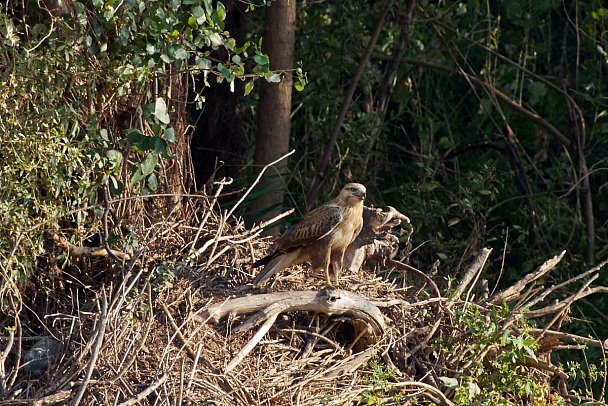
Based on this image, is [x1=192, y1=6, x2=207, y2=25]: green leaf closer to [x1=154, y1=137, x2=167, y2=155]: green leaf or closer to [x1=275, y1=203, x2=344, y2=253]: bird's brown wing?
[x1=154, y1=137, x2=167, y2=155]: green leaf

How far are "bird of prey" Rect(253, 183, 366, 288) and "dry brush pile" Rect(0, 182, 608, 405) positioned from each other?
0.17 metres

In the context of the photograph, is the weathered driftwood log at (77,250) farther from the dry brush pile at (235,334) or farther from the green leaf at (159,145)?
the green leaf at (159,145)

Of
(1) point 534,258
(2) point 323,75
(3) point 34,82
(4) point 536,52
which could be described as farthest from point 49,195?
(4) point 536,52

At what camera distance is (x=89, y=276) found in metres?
5.46

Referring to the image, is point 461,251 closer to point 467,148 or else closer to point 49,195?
point 467,148

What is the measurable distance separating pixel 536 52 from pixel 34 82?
521 cm

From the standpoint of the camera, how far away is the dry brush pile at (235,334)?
4582 mm

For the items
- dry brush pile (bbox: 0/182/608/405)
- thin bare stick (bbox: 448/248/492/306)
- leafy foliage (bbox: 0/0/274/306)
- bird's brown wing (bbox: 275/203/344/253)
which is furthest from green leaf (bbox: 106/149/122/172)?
thin bare stick (bbox: 448/248/492/306)

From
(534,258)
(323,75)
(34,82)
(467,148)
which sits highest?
(34,82)

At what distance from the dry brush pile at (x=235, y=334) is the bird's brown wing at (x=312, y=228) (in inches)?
8.7

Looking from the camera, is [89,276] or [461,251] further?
[461,251]

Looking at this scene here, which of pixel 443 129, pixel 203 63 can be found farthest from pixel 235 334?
pixel 443 129

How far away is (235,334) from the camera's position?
510 centimetres

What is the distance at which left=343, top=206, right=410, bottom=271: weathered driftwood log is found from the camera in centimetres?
616
